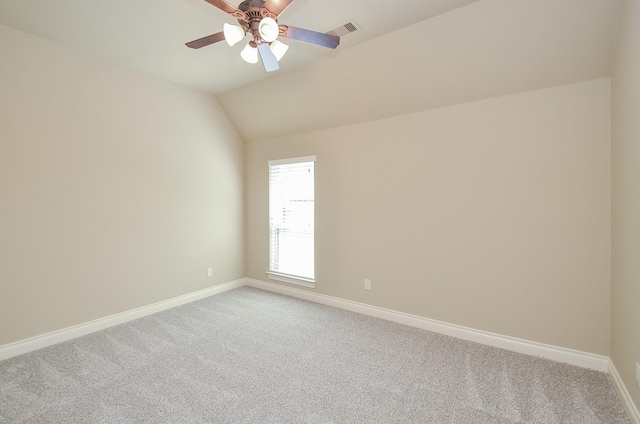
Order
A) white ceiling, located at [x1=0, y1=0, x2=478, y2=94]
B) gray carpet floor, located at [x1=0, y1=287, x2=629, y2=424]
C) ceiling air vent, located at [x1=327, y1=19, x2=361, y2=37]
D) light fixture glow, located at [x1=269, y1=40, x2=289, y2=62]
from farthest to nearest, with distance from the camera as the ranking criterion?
ceiling air vent, located at [x1=327, y1=19, x2=361, y2=37] < white ceiling, located at [x1=0, y1=0, x2=478, y2=94] < light fixture glow, located at [x1=269, y1=40, x2=289, y2=62] < gray carpet floor, located at [x1=0, y1=287, x2=629, y2=424]

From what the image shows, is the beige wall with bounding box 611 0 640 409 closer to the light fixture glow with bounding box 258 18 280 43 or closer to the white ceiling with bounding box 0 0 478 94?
the white ceiling with bounding box 0 0 478 94

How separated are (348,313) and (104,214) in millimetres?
3018

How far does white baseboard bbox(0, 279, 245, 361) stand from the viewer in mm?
2457

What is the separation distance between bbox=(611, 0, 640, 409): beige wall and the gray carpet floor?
398 millimetres

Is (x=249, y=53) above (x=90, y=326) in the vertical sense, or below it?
above

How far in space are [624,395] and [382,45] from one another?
3187 mm

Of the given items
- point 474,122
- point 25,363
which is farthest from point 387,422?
point 25,363

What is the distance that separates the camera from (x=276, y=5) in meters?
1.63

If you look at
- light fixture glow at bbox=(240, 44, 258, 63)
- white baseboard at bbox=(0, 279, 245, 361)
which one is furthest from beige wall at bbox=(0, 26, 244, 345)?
light fixture glow at bbox=(240, 44, 258, 63)

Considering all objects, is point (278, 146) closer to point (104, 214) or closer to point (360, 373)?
point (104, 214)

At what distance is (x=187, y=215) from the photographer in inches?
150

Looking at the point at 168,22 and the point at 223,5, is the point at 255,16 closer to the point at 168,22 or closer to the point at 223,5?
the point at 223,5

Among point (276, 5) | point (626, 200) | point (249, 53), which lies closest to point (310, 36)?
point (276, 5)

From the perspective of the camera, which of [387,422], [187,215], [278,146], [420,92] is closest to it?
[387,422]
